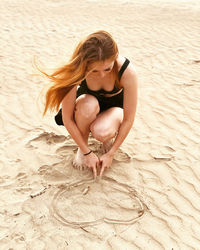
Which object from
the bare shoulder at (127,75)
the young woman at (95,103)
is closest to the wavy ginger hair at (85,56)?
the young woman at (95,103)

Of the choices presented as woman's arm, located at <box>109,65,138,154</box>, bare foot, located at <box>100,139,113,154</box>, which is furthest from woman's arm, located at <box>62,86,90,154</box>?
bare foot, located at <box>100,139,113,154</box>

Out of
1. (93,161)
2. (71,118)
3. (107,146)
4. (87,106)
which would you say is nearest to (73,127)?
(71,118)

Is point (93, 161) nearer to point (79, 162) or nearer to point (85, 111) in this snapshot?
point (79, 162)

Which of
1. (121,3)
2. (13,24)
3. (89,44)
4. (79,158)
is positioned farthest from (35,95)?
(121,3)

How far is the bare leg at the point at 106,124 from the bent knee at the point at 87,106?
10 cm

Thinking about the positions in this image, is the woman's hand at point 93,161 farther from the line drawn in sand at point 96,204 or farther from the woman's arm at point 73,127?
the line drawn in sand at point 96,204

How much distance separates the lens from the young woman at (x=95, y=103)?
2711 millimetres

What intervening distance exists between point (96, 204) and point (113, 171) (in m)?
0.48

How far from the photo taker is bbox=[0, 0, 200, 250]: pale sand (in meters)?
2.53

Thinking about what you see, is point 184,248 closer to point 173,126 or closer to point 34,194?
point 34,194

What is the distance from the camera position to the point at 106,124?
3.04 meters

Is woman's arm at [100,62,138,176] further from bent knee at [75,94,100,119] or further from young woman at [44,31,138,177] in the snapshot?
bent knee at [75,94,100,119]

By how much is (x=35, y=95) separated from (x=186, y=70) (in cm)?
272

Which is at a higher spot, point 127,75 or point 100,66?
point 100,66
